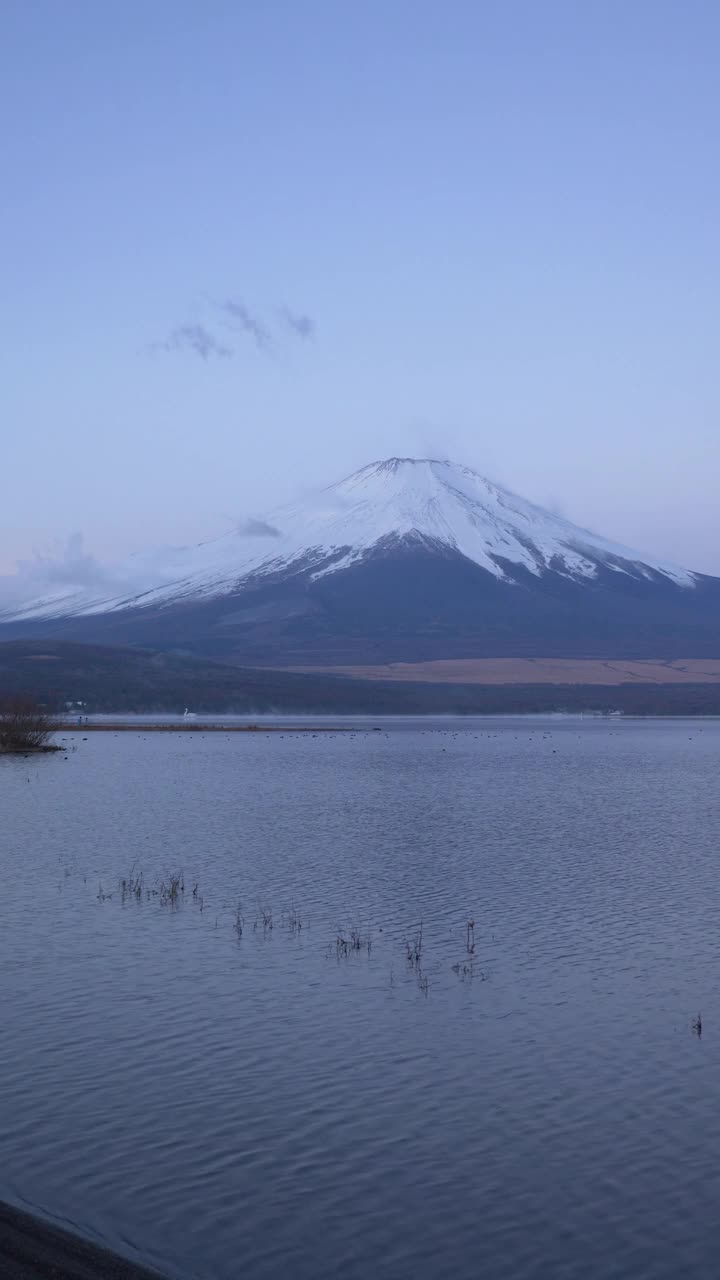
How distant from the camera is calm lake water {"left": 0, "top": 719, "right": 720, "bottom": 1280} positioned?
1073cm

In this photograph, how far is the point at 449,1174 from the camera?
11.9 metres

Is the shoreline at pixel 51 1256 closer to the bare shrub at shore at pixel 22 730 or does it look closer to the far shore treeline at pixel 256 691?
the bare shrub at shore at pixel 22 730

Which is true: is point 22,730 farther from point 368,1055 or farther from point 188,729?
point 368,1055

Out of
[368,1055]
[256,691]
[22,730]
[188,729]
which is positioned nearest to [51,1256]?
[368,1055]

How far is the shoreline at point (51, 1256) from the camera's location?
9.01m

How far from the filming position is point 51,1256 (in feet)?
30.7

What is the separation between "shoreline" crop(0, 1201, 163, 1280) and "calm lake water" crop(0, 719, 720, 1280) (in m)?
0.45

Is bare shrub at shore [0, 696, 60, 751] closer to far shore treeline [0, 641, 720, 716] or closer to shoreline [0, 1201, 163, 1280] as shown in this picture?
far shore treeline [0, 641, 720, 716]

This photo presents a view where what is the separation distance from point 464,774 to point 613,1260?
55663mm

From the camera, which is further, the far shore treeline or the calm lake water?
the far shore treeline

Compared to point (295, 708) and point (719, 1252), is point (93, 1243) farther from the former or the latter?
point (295, 708)

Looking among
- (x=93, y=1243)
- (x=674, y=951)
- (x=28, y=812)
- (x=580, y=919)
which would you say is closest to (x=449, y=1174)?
(x=93, y=1243)

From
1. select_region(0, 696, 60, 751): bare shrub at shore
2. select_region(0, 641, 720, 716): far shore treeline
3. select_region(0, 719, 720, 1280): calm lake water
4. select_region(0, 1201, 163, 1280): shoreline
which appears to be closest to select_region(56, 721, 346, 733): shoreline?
select_region(0, 641, 720, 716): far shore treeline

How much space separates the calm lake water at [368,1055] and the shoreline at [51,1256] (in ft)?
1.46
